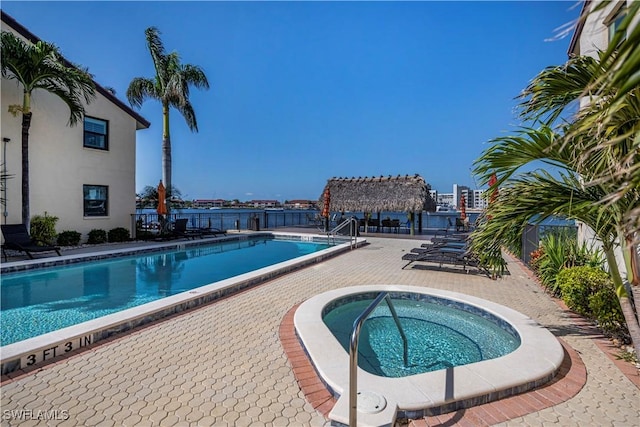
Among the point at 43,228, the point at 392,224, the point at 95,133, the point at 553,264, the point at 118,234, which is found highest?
the point at 95,133

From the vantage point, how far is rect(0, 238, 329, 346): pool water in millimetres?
5836

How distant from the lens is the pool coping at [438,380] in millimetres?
2793

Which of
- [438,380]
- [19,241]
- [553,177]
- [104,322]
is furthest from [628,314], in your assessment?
[19,241]

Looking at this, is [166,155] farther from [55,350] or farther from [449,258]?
[449,258]

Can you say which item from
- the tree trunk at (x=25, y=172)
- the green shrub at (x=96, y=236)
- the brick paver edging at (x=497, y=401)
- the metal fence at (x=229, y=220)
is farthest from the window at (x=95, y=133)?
the brick paver edging at (x=497, y=401)

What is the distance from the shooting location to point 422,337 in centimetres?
520

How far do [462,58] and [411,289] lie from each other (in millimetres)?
17298

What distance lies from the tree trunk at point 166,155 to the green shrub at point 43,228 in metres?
5.25

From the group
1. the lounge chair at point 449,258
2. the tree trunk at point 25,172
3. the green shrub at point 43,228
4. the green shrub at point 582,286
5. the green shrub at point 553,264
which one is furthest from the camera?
the green shrub at point 43,228

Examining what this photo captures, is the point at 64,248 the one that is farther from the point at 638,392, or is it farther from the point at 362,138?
the point at 362,138

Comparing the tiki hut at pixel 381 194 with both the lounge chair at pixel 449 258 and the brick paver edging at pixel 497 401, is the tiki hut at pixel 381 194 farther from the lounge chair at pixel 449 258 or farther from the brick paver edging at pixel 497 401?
the brick paver edging at pixel 497 401

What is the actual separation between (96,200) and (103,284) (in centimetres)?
779

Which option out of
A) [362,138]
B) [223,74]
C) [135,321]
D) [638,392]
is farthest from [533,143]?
[362,138]

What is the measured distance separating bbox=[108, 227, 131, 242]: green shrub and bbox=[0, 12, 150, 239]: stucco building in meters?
0.47
